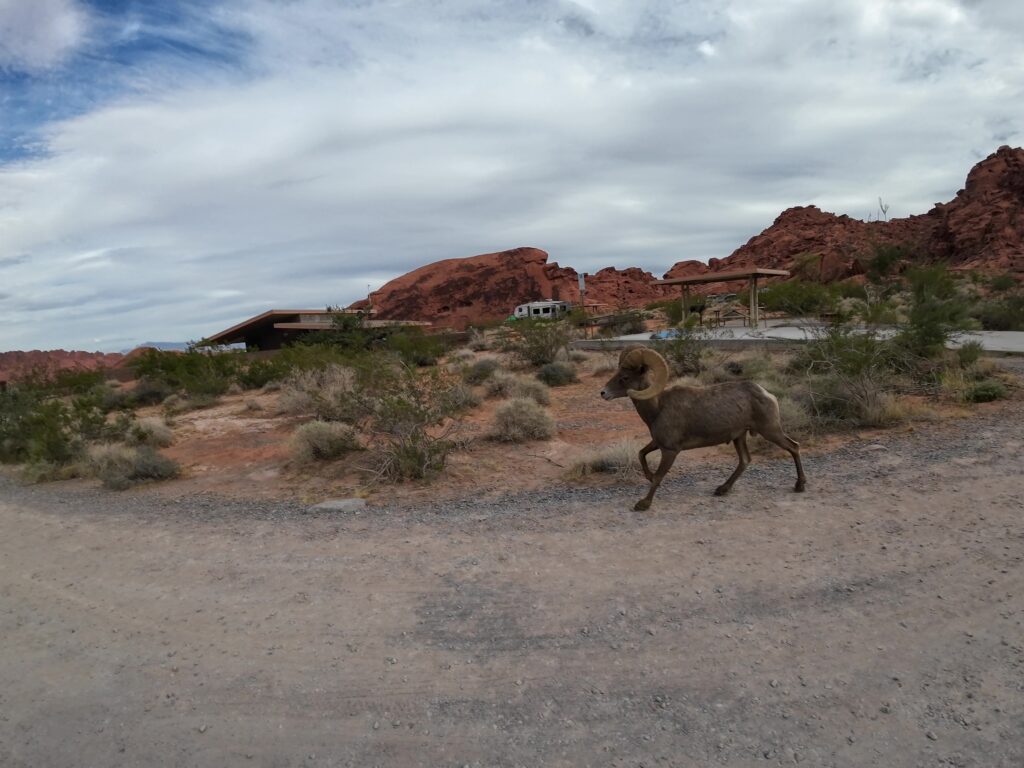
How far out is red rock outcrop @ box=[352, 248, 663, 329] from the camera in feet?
263

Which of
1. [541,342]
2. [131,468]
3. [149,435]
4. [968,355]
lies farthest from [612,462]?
[541,342]

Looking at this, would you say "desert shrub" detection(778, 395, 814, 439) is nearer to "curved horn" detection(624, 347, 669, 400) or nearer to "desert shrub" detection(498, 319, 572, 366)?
"curved horn" detection(624, 347, 669, 400)

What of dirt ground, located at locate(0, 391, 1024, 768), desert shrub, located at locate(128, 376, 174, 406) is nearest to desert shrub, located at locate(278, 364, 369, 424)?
dirt ground, located at locate(0, 391, 1024, 768)

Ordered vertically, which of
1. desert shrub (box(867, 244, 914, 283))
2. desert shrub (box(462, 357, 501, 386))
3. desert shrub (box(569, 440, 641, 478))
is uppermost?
desert shrub (box(867, 244, 914, 283))

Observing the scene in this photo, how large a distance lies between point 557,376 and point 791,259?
70.3 m

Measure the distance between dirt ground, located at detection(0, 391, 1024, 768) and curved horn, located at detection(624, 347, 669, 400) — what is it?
1202 millimetres

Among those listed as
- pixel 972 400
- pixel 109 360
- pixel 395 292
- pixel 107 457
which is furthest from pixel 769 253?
pixel 107 457

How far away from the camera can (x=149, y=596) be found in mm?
5715

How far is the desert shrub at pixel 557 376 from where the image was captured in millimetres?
18641

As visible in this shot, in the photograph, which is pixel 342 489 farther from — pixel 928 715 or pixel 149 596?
pixel 928 715

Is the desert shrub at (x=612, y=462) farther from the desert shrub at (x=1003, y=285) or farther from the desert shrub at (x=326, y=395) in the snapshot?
the desert shrub at (x=1003, y=285)

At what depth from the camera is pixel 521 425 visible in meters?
11.6

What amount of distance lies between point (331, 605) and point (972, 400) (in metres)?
11.2

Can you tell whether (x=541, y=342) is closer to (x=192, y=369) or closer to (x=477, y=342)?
(x=477, y=342)
